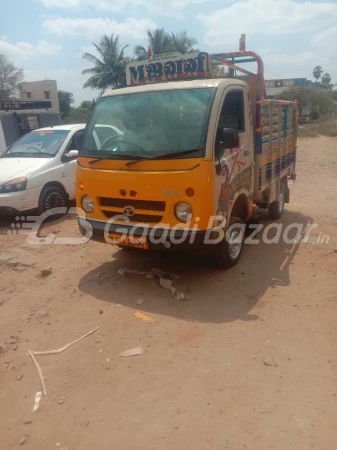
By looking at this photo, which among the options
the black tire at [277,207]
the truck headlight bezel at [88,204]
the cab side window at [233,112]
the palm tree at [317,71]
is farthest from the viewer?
the palm tree at [317,71]

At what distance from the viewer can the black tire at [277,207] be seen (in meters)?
6.76

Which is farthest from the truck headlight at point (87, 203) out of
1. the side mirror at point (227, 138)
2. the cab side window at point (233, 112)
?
the cab side window at point (233, 112)

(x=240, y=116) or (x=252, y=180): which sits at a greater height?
(x=240, y=116)

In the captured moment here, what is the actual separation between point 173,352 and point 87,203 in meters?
2.03

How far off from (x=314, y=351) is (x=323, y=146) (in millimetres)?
19068

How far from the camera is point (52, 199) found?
7168mm

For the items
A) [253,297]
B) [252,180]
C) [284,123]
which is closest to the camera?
[253,297]

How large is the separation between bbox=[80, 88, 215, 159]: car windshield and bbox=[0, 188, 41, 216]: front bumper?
8.22 ft

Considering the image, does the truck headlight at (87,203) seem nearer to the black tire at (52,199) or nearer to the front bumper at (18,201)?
the front bumper at (18,201)

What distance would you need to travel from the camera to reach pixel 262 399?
2.67 meters

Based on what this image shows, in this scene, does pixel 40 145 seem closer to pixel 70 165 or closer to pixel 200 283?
pixel 70 165

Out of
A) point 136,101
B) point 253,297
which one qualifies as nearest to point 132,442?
point 253,297

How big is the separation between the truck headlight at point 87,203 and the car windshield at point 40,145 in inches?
128

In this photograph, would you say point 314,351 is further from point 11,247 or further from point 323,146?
point 323,146
